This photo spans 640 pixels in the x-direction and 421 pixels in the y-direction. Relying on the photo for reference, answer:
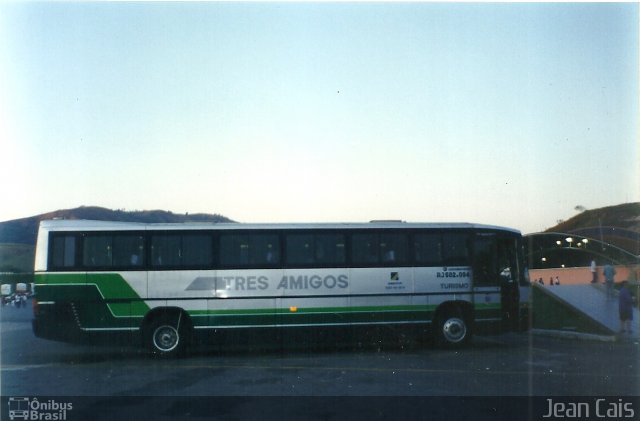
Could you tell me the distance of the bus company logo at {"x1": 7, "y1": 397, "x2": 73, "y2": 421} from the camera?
8797mm

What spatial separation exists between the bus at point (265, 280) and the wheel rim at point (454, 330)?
0.02 meters

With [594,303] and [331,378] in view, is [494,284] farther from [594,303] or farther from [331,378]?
[594,303]

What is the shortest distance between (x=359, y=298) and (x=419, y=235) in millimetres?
2005

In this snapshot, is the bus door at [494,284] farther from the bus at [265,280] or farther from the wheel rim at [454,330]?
the wheel rim at [454,330]

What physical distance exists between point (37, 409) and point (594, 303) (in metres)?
20.2

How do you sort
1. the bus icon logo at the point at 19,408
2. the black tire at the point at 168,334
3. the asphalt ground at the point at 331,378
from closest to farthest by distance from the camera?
the bus icon logo at the point at 19,408
the asphalt ground at the point at 331,378
the black tire at the point at 168,334

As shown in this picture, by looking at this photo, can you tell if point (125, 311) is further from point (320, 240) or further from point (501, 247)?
point (501, 247)

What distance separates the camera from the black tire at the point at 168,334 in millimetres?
14664

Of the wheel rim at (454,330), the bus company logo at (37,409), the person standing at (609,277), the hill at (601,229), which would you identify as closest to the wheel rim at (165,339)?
the bus company logo at (37,409)

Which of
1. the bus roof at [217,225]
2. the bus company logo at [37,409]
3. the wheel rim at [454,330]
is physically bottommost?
the bus company logo at [37,409]

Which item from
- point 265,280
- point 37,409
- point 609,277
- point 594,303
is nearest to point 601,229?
point 609,277

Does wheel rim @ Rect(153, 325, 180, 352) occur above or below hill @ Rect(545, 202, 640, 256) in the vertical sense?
below

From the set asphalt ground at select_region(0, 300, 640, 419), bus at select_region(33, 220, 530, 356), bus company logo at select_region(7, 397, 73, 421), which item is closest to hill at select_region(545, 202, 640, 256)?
asphalt ground at select_region(0, 300, 640, 419)

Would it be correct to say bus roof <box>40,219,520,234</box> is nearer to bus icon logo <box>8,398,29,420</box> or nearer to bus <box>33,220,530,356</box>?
bus <box>33,220,530,356</box>
